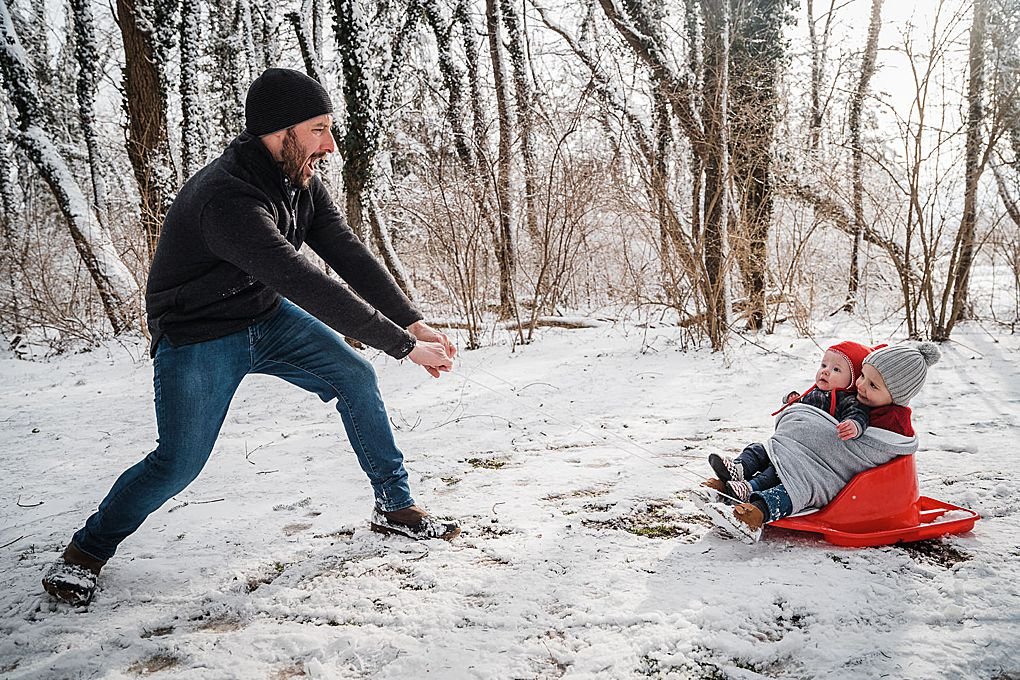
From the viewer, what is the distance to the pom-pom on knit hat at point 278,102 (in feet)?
7.50

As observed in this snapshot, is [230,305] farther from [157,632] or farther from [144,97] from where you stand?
[144,97]

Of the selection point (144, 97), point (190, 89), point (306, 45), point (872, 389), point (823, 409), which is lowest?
point (823, 409)

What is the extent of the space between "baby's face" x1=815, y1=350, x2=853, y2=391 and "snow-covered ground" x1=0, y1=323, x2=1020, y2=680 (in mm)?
632

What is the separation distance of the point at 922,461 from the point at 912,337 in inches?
137

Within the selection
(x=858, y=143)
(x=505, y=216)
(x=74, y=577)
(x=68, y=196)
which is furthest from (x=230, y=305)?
(x=858, y=143)

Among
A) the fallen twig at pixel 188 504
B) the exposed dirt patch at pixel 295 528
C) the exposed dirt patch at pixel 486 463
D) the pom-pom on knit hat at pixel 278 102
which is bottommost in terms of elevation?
the exposed dirt patch at pixel 295 528

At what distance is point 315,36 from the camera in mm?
15070

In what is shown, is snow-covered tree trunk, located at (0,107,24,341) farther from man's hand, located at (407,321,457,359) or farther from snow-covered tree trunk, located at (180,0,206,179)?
man's hand, located at (407,321,457,359)

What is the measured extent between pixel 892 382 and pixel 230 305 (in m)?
2.41

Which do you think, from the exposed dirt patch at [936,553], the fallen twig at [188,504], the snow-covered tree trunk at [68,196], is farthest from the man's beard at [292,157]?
the snow-covered tree trunk at [68,196]

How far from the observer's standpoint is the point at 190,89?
1235cm

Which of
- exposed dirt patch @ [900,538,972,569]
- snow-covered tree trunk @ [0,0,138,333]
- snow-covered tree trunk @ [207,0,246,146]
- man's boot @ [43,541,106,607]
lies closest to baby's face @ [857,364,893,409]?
exposed dirt patch @ [900,538,972,569]

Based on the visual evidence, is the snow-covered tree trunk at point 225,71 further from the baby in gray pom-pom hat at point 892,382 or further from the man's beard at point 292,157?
the baby in gray pom-pom hat at point 892,382

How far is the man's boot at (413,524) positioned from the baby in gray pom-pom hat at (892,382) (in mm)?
1696
